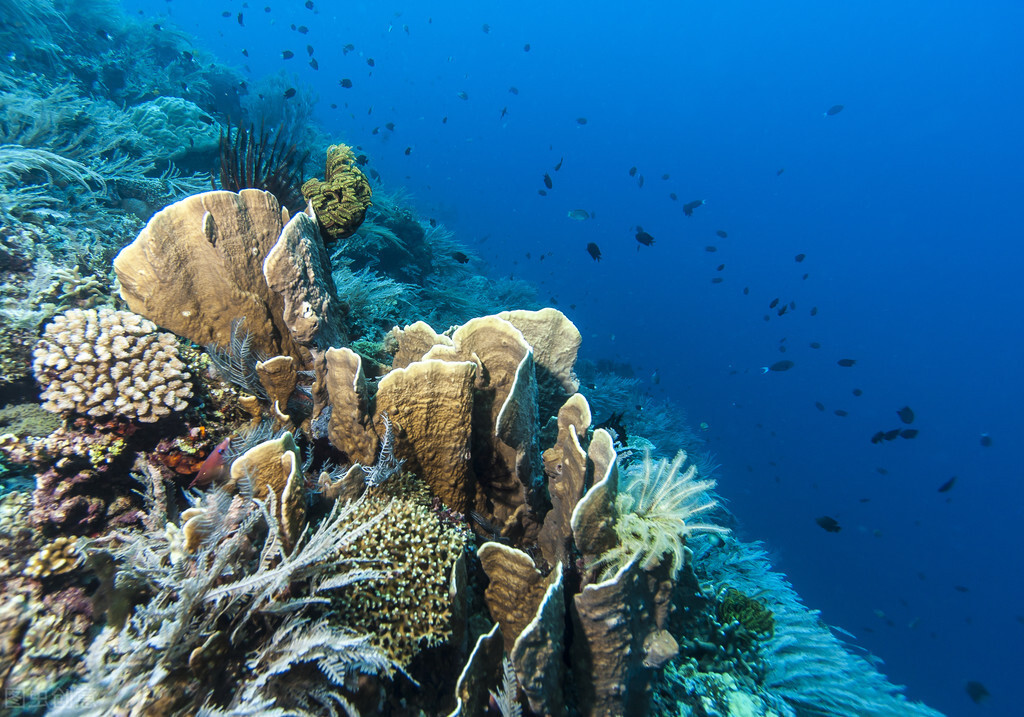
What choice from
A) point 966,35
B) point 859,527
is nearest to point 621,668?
point 859,527

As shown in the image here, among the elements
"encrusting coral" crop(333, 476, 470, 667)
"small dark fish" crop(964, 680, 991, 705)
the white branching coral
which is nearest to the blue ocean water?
"small dark fish" crop(964, 680, 991, 705)

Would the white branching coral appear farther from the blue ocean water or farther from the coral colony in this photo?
the blue ocean water

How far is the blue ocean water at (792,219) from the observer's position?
51812 millimetres

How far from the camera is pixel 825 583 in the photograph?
130 feet

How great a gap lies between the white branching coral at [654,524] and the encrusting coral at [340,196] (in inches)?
109

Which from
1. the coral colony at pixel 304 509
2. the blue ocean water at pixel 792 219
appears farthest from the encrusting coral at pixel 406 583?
the blue ocean water at pixel 792 219

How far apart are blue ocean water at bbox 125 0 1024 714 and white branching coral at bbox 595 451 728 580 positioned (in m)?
41.9

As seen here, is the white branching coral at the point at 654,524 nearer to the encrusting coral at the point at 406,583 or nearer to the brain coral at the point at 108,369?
the encrusting coral at the point at 406,583

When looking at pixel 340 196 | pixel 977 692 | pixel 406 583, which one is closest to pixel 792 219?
pixel 977 692

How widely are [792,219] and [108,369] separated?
132435mm

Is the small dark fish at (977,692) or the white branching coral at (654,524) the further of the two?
the small dark fish at (977,692)

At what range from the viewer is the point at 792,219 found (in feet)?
348

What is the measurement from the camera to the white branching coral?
2.16 metres

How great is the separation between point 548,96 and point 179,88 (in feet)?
437
